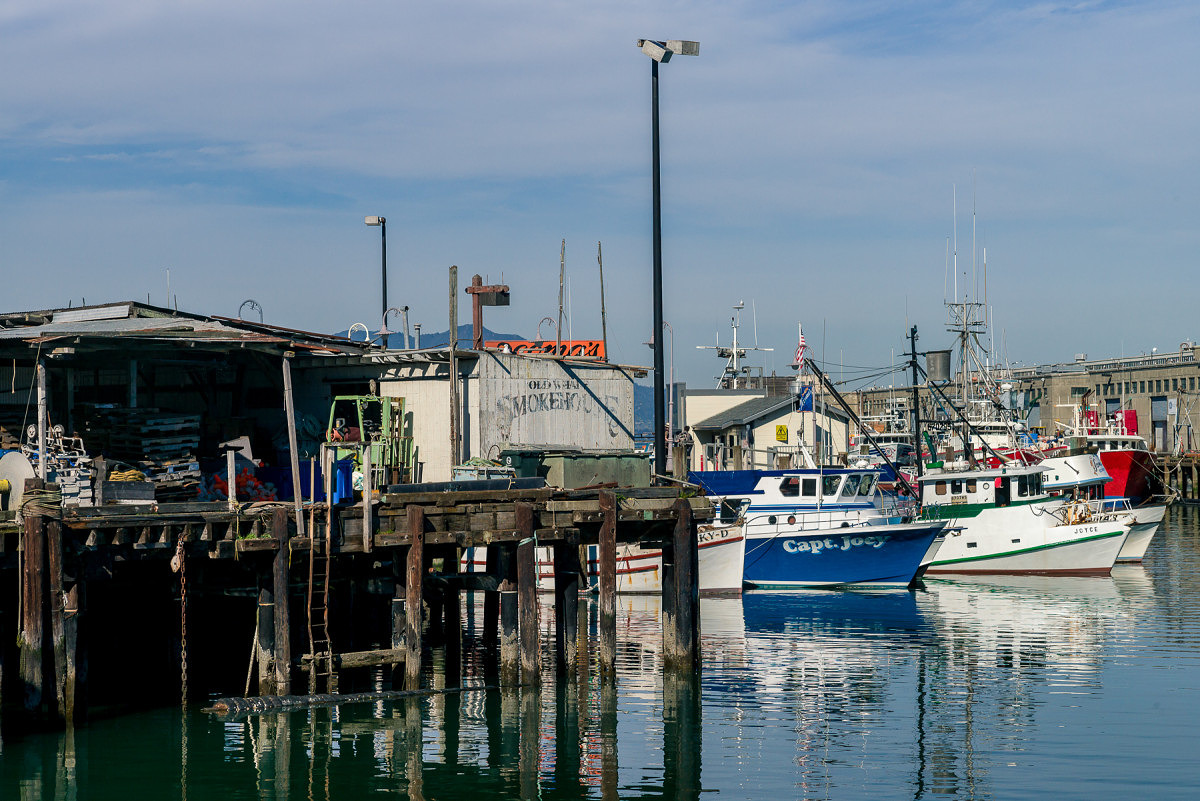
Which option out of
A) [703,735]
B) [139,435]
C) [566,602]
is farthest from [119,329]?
[703,735]

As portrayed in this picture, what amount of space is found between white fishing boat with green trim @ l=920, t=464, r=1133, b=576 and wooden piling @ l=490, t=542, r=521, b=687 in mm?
27216

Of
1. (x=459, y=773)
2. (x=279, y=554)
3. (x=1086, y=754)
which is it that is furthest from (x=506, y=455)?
(x=1086, y=754)

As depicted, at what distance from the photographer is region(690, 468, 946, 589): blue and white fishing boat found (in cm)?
4069

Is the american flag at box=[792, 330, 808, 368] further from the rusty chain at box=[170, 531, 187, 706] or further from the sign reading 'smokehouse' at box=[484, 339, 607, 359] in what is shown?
the rusty chain at box=[170, 531, 187, 706]

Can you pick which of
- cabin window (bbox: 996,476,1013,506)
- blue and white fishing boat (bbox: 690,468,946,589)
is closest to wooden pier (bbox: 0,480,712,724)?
blue and white fishing boat (bbox: 690,468,946,589)

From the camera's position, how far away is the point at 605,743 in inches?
790

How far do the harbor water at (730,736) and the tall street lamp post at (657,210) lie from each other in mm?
4635

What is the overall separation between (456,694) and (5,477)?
8632mm

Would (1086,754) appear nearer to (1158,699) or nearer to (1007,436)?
(1158,699)

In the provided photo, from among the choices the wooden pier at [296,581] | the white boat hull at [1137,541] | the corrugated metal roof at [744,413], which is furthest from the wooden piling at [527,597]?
the corrugated metal roof at [744,413]

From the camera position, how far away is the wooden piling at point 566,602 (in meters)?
22.6

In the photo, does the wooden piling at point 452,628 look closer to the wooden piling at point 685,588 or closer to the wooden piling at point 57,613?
the wooden piling at point 685,588

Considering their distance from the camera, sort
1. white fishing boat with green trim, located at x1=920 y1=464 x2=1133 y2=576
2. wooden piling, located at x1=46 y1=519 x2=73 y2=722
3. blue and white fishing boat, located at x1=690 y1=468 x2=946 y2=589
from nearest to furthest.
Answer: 1. wooden piling, located at x1=46 y1=519 x2=73 y2=722
2. blue and white fishing boat, located at x1=690 y1=468 x2=946 y2=589
3. white fishing boat with green trim, located at x1=920 y1=464 x2=1133 y2=576

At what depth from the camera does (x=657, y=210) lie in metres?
24.8
